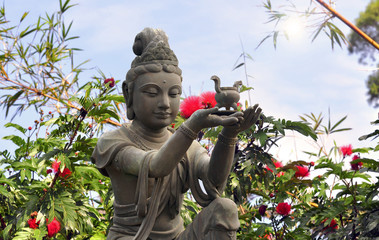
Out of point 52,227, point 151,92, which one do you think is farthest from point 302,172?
point 151,92

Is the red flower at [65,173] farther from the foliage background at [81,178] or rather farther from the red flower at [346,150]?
the red flower at [346,150]

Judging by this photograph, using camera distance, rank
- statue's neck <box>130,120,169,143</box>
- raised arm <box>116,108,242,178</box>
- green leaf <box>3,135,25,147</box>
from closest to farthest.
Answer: raised arm <box>116,108,242,178</box> → statue's neck <box>130,120,169,143</box> → green leaf <box>3,135,25,147</box>

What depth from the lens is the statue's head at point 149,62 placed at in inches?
133

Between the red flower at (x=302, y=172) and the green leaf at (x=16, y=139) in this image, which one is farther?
the green leaf at (x=16, y=139)

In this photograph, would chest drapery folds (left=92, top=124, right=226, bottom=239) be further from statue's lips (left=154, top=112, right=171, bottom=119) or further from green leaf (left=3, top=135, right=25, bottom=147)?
green leaf (left=3, top=135, right=25, bottom=147)

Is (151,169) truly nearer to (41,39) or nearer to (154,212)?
(154,212)

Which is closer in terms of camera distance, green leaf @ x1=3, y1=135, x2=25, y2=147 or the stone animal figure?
the stone animal figure

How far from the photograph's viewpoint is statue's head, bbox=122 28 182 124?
3385 millimetres

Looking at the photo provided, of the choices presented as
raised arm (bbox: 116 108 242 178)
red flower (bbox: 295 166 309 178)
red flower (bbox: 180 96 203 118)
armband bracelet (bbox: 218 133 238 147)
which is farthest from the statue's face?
red flower (bbox: 295 166 309 178)

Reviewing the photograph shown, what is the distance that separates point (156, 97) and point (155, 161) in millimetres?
442

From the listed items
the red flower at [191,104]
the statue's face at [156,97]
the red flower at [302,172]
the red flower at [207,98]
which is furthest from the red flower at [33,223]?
the red flower at [302,172]

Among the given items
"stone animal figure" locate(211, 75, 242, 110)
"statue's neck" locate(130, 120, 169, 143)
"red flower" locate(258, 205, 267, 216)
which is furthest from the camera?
"red flower" locate(258, 205, 267, 216)

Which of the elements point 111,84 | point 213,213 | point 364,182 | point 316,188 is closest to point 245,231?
point 316,188

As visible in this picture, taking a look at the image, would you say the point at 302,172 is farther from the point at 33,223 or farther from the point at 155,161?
the point at 155,161
